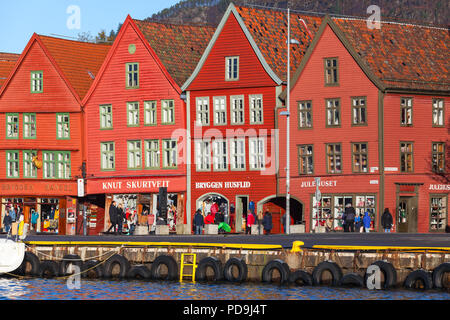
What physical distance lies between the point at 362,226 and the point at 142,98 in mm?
20428

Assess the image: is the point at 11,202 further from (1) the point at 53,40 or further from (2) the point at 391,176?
(2) the point at 391,176

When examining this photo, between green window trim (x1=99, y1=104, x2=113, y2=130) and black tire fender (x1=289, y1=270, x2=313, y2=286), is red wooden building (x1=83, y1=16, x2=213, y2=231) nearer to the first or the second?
green window trim (x1=99, y1=104, x2=113, y2=130)

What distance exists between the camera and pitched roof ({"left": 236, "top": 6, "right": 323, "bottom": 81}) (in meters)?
82.2

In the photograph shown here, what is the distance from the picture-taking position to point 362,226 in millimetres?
76375

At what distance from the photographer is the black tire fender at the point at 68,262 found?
58.6 m

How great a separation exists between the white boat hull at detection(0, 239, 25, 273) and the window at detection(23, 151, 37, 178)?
112 feet

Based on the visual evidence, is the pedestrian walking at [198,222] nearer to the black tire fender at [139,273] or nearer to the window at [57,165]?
the window at [57,165]

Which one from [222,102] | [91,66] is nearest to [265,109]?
[222,102]

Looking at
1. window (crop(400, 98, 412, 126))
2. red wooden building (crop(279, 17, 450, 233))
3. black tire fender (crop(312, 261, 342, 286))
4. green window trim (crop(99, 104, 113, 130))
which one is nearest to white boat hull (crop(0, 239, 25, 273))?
black tire fender (crop(312, 261, 342, 286))

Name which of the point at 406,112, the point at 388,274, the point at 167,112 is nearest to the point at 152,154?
the point at 167,112

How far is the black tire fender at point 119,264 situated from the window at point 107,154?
31.9 meters

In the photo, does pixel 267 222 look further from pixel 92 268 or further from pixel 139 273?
pixel 139 273

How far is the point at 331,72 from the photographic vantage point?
3113 inches

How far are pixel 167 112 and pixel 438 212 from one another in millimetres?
21195
